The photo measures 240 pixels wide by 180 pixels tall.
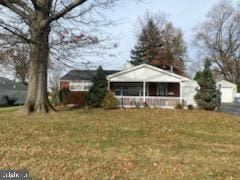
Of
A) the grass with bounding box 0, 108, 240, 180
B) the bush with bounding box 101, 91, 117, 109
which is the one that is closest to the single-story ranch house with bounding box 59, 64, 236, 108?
the bush with bounding box 101, 91, 117, 109

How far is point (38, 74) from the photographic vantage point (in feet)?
71.3

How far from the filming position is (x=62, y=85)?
134 feet

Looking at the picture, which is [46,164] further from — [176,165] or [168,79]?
[168,79]

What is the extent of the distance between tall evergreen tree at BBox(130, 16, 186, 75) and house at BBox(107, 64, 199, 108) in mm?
20678

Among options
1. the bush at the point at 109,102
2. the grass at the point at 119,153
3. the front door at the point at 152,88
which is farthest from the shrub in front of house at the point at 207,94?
the grass at the point at 119,153

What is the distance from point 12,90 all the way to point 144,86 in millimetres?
28562

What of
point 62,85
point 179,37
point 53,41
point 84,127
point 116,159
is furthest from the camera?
point 179,37

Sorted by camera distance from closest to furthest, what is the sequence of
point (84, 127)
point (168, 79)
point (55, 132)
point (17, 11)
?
point (55, 132) < point (84, 127) < point (17, 11) < point (168, 79)

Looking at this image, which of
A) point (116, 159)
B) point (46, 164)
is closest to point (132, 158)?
point (116, 159)

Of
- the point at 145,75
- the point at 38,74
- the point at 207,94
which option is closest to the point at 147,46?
the point at 145,75

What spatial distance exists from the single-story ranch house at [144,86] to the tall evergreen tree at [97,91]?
2192 mm

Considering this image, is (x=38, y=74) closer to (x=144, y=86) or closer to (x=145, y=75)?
(x=144, y=86)

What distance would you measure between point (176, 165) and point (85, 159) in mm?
1984

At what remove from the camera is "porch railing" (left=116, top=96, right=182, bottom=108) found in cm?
3272
